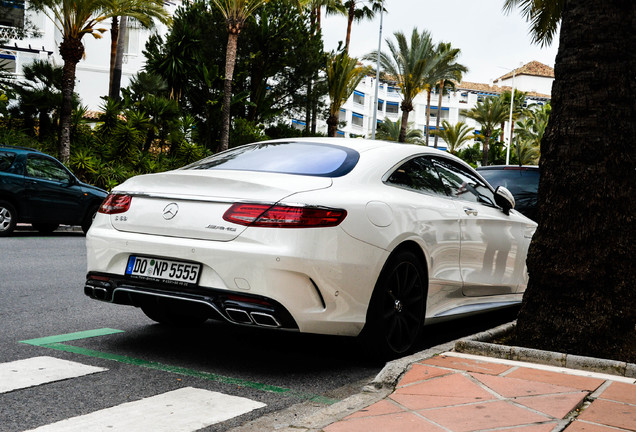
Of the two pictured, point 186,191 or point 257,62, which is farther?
point 257,62

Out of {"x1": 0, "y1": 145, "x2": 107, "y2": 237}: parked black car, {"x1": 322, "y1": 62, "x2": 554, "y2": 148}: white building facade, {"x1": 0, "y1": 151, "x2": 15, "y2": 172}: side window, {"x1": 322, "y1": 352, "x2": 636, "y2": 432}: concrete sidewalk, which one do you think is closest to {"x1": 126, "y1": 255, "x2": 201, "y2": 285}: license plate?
{"x1": 322, "y1": 352, "x2": 636, "y2": 432}: concrete sidewalk

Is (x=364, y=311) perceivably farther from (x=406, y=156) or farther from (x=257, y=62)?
(x=257, y=62)

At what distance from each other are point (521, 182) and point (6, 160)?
31.0 feet

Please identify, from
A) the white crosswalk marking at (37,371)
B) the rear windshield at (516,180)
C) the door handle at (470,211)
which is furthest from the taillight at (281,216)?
the rear windshield at (516,180)

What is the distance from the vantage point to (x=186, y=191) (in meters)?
4.62

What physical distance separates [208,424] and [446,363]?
1.55 m

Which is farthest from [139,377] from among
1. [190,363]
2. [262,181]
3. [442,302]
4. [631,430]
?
[631,430]

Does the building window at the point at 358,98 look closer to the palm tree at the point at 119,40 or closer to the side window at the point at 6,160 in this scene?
the palm tree at the point at 119,40

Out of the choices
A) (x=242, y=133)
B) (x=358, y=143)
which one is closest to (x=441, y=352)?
(x=358, y=143)

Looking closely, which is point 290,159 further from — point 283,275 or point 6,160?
point 6,160

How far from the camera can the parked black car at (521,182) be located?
30.9ft

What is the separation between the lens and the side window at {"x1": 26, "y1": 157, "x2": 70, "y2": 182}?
14346 millimetres

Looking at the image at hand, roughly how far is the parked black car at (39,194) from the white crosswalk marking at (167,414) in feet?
35.9

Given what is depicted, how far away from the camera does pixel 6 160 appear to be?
1397 cm
